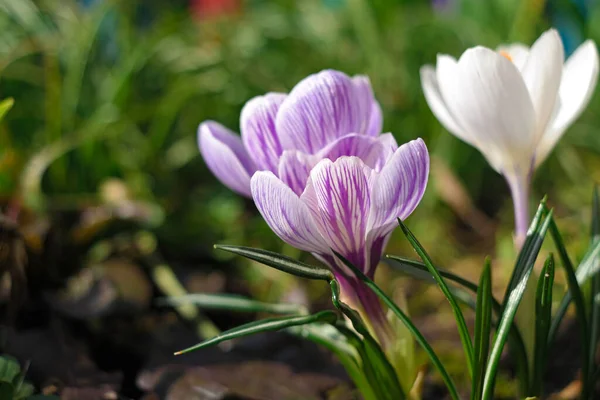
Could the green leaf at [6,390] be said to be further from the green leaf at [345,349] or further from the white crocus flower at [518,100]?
the white crocus flower at [518,100]

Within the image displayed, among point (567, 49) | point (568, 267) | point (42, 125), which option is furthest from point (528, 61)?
point (567, 49)

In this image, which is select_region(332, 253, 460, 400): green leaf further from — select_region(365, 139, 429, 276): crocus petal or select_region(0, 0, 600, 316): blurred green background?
select_region(0, 0, 600, 316): blurred green background

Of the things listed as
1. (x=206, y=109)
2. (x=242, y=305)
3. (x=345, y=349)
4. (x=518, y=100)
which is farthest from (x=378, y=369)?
(x=206, y=109)

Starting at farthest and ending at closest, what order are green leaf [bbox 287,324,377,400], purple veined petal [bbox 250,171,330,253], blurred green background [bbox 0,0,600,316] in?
blurred green background [bbox 0,0,600,316] < green leaf [bbox 287,324,377,400] < purple veined petal [bbox 250,171,330,253]

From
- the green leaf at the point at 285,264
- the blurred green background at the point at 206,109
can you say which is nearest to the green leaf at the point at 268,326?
the green leaf at the point at 285,264

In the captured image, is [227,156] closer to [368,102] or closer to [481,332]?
[368,102]

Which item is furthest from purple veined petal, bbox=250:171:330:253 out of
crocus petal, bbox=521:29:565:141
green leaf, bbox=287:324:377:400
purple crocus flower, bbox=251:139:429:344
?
crocus petal, bbox=521:29:565:141
